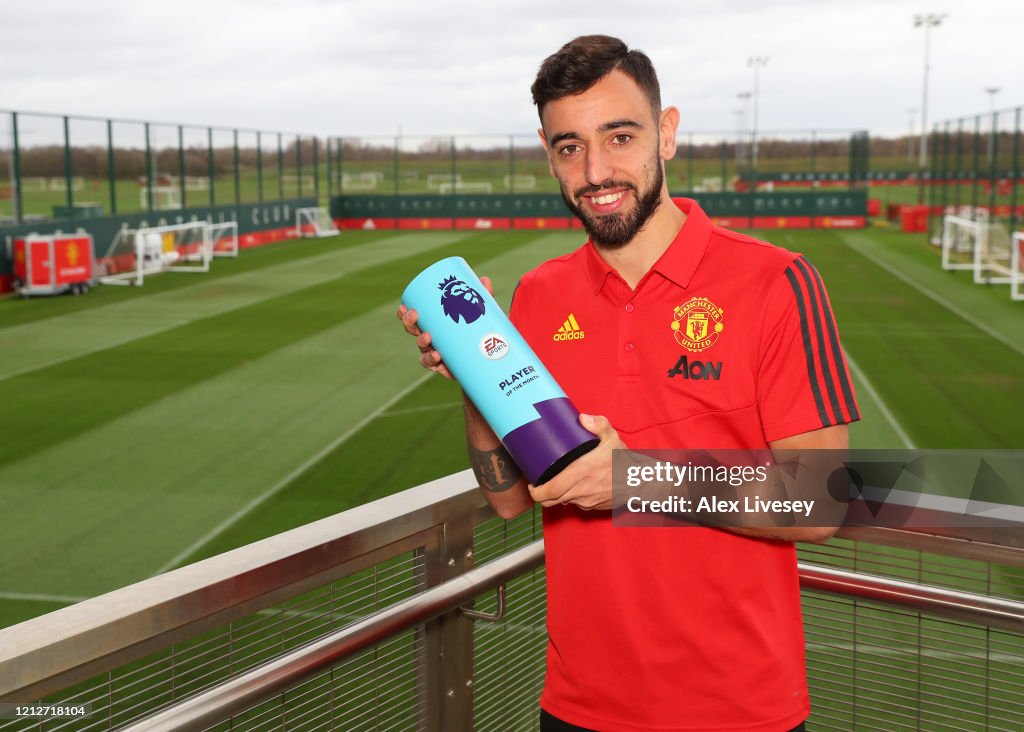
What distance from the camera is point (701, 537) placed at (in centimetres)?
249

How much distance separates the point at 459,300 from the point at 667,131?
0.82 meters

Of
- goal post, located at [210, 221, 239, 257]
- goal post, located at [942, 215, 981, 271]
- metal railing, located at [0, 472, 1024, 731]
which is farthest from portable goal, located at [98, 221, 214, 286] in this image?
metal railing, located at [0, 472, 1024, 731]

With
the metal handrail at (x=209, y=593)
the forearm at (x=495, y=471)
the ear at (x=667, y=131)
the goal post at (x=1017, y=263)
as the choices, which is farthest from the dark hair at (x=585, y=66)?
the goal post at (x=1017, y=263)

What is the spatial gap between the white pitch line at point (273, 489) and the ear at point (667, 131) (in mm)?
5959

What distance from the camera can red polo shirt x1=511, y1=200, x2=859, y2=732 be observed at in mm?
2441

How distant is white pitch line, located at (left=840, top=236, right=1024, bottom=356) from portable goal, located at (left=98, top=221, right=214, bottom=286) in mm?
17564

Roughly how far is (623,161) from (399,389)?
12.0m

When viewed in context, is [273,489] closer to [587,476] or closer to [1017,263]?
[587,476]

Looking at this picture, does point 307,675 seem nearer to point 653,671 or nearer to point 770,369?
point 653,671

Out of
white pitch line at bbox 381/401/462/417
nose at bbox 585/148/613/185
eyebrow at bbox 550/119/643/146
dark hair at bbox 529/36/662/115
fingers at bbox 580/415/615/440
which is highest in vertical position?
dark hair at bbox 529/36/662/115

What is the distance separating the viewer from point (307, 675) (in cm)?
253

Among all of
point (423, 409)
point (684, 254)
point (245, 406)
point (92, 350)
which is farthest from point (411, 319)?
point (92, 350)

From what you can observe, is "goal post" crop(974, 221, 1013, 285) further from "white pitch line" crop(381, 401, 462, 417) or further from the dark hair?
the dark hair

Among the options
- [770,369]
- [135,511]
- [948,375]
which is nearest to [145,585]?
[770,369]
